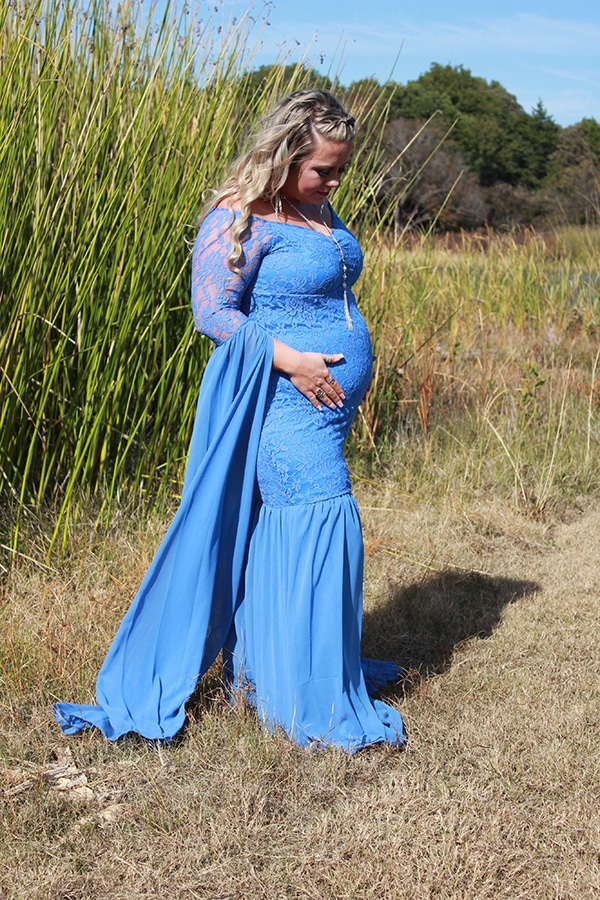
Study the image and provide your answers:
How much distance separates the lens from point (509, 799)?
2191 mm

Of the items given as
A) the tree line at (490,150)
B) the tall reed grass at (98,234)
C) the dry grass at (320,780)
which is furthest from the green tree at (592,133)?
the dry grass at (320,780)

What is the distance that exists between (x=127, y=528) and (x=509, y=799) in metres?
1.82

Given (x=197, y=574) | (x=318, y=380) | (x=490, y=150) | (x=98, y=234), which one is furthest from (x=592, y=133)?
(x=197, y=574)

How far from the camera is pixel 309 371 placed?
219 centimetres

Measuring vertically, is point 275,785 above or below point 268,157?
below

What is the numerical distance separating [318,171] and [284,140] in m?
0.11

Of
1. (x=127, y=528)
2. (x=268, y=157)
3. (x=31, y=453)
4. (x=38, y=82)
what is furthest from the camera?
(x=127, y=528)

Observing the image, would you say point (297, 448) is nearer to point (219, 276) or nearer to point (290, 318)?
point (290, 318)

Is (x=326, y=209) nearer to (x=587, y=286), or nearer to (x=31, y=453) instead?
(x=31, y=453)

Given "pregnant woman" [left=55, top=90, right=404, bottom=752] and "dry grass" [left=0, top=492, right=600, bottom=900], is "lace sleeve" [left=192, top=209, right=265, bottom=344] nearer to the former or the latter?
"pregnant woman" [left=55, top=90, right=404, bottom=752]

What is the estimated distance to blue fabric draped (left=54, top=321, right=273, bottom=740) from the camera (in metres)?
2.22

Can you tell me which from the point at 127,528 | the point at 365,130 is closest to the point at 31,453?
the point at 127,528

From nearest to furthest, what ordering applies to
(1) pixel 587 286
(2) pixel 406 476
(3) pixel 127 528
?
1. (3) pixel 127 528
2. (2) pixel 406 476
3. (1) pixel 587 286

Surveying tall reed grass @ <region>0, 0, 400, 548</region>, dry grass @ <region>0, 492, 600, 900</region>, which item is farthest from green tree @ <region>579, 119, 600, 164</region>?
dry grass @ <region>0, 492, 600, 900</region>
